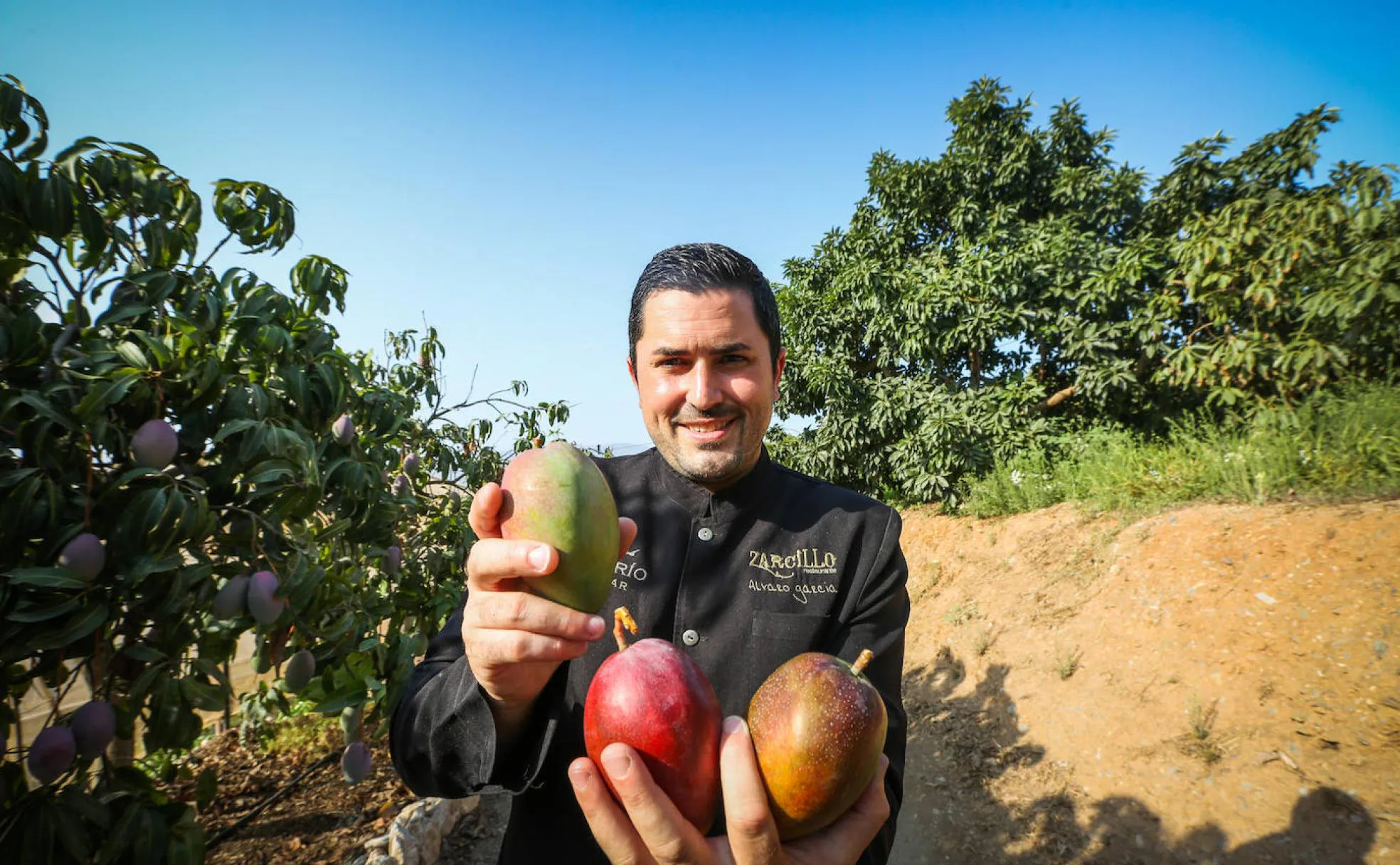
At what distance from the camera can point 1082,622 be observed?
5152 mm

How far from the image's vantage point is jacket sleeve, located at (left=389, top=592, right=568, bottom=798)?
1240 millimetres

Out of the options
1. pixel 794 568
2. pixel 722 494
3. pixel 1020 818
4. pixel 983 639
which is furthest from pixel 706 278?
pixel 983 639

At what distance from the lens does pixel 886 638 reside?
171 centimetres

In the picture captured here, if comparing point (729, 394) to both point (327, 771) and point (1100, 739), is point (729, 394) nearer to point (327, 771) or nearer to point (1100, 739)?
point (327, 771)

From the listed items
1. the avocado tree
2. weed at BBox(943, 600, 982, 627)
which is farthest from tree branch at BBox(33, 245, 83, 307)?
weed at BBox(943, 600, 982, 627)

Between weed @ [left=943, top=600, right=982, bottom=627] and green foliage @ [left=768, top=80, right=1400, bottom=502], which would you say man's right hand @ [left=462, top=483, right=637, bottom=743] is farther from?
green foliage @ [left=768, top=80, right=1400, bottom=502]

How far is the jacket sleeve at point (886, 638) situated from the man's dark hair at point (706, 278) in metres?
0.69

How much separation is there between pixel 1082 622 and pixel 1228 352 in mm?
3302

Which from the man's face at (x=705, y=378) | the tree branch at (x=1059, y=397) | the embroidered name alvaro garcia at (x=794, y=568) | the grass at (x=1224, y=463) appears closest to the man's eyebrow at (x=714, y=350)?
the man's face at (x=705, y=378)

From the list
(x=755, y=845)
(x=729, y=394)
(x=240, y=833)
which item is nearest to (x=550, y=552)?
(x=755, y=845)

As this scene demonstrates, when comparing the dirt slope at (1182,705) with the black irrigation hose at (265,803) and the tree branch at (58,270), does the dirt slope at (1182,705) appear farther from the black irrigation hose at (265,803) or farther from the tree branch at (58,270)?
the tree branch at (58,270)

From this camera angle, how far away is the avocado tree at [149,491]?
4.97 feet

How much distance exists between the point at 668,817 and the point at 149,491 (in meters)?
1.60

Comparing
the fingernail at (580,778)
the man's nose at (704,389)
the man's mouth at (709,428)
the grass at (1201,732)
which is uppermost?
the man's nose at (704,389)
